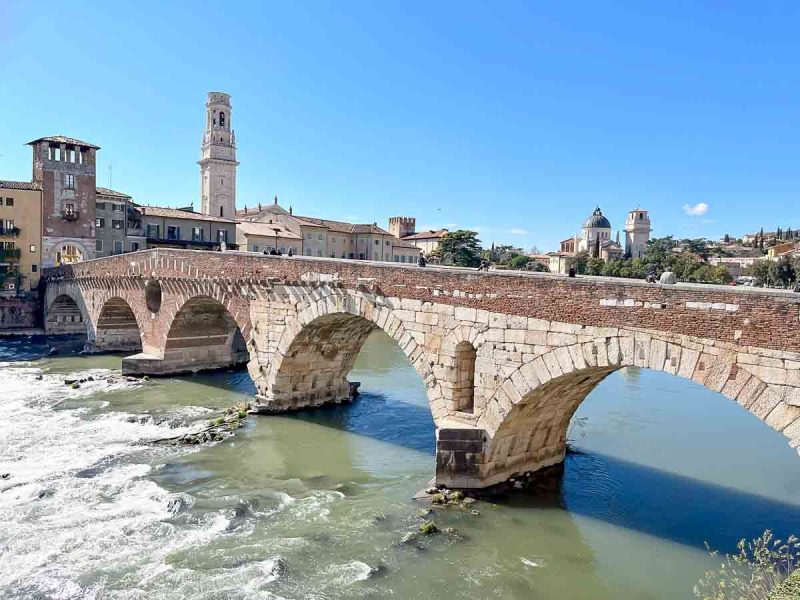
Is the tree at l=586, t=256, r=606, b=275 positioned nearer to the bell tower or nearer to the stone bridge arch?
the bell tower

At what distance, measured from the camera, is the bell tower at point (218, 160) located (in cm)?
6097

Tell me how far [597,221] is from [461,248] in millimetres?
53391

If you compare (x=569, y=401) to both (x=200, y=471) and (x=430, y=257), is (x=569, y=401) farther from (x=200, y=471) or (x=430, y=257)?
(x=430, y=257)

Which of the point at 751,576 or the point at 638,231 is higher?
the point at 638,231

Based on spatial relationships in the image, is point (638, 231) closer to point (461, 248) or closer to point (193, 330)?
point (461, 248)

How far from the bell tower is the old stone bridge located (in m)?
37.4

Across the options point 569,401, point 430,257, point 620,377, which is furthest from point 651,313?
point 430,257

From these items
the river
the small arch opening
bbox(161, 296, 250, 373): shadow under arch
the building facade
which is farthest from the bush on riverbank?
the building facade

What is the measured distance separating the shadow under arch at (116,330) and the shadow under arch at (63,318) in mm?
7674

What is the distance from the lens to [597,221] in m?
107

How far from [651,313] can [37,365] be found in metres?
28.3

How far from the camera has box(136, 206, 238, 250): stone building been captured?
154 ft

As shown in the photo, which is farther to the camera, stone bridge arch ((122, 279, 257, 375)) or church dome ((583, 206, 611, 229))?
church dome ((583, 206, 611, 229))

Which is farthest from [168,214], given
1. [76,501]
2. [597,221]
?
[597,221]
